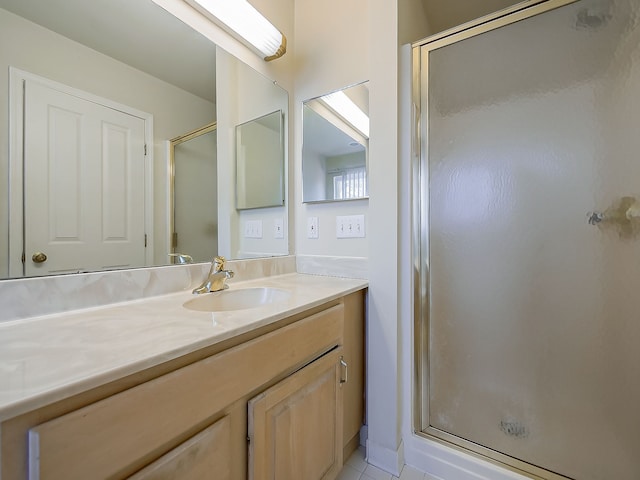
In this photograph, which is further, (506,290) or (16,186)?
(506,290)

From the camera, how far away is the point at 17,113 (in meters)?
0.70

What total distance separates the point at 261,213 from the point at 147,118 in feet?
2.10

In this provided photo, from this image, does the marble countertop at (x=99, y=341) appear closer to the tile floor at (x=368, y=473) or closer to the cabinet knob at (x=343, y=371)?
the cabinet knob at (x=343, y=371)

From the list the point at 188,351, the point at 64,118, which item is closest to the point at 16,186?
the point at 64,118

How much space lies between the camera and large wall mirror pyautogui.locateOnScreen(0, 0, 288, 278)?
71cm

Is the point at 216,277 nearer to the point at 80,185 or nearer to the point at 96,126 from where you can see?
the point at 80,185

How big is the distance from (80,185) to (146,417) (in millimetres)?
703

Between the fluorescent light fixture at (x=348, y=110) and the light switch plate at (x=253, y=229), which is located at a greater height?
the fluorescent light fixture at (x=348, y=110)

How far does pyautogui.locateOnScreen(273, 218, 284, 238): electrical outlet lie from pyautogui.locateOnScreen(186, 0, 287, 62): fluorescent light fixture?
84 centimetres

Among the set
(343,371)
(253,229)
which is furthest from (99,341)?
(253,229)

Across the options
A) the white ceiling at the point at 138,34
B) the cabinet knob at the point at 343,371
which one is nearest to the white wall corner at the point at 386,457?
the cabinet knob at the point at 343,371

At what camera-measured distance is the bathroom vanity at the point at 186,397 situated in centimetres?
39

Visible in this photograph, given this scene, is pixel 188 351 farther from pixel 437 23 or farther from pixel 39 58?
pixel 437 23

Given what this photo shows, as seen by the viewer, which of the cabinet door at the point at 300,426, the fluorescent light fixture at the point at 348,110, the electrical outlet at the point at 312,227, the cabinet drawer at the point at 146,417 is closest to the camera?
the cabinet drawer at the point at 146,417
